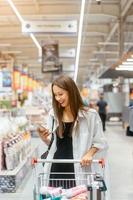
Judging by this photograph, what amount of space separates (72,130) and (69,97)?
0.88 ft

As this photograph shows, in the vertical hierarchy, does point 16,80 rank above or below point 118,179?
above

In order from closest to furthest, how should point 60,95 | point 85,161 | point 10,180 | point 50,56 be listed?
point 85,161, point 60,95, point 10,180, point 50,56

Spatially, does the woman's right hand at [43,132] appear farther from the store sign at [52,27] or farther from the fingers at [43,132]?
the store sign at [52,27]

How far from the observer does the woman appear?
10.8 feet

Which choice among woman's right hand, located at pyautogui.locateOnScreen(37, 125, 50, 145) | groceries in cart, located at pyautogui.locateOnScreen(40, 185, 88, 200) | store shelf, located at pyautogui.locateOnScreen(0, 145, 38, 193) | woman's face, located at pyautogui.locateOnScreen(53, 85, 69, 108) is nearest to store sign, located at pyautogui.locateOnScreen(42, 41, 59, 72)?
store shelf, located at pyautogui.locateOnScreen(0, 145, 38, 193)

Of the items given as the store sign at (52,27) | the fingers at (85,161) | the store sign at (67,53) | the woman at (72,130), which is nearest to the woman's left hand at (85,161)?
the fingers at (85,161)

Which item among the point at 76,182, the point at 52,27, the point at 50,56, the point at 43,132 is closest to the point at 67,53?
the point at 50,56

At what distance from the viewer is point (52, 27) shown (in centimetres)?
1305

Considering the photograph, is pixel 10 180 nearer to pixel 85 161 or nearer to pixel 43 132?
pixel 43 132

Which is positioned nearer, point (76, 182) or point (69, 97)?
point (76, 182)

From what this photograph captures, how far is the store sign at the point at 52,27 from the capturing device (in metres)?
13.0

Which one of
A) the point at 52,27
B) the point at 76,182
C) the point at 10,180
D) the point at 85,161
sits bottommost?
the point at 10,180

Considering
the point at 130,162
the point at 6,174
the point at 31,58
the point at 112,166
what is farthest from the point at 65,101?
the point at 31,58

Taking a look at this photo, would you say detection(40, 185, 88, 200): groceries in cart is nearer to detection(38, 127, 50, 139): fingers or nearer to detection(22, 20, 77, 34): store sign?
detection(38, 127, 50, 139): fingers
